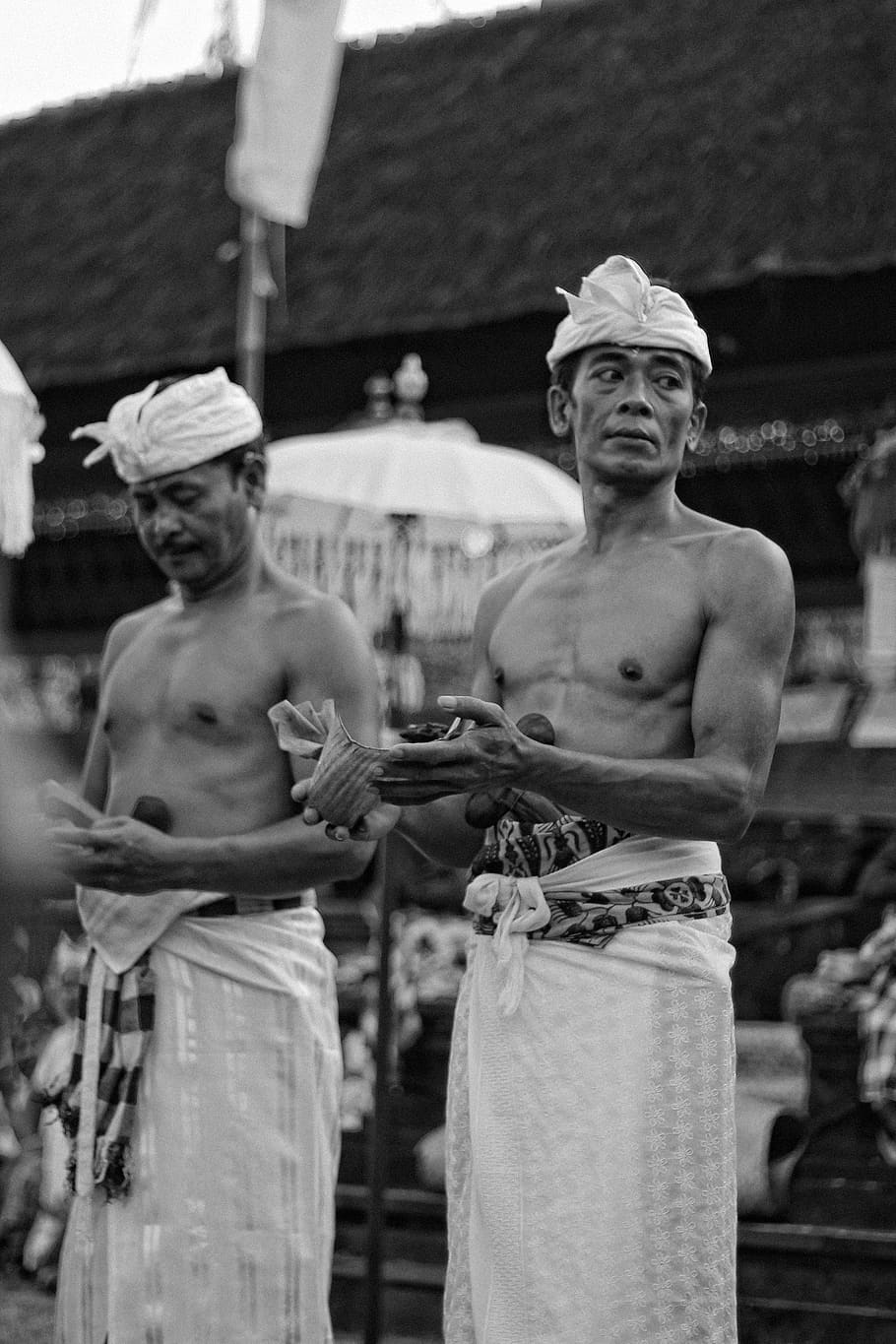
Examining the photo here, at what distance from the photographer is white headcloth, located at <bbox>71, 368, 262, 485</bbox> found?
381cm

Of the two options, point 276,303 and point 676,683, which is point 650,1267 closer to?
point 676,683

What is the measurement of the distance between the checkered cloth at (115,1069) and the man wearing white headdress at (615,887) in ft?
2.32

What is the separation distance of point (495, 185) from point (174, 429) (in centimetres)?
702

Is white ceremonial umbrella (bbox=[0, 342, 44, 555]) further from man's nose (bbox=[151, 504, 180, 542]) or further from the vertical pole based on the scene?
the vertical pole

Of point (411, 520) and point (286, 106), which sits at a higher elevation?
point (286, 106)

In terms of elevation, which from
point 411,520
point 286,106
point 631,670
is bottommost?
point 631,670

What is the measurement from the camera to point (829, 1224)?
5.53 m

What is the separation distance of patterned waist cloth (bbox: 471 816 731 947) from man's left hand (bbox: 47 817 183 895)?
643 millimetres

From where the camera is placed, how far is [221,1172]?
11.7 ft

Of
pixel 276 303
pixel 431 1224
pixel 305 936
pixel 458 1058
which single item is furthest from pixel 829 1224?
pixel 276 303

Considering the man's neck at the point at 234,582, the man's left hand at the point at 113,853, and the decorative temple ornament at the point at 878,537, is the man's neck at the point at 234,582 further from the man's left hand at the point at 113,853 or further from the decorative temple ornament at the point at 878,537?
the decorative temple ornament at the point at 878,537

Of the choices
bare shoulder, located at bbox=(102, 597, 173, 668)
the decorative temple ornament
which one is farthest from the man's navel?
the decorative temple ornament

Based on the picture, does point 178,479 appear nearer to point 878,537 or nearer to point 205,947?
point 205,947

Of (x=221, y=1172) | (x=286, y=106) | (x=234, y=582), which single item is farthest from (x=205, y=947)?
(x=286, y=106)
